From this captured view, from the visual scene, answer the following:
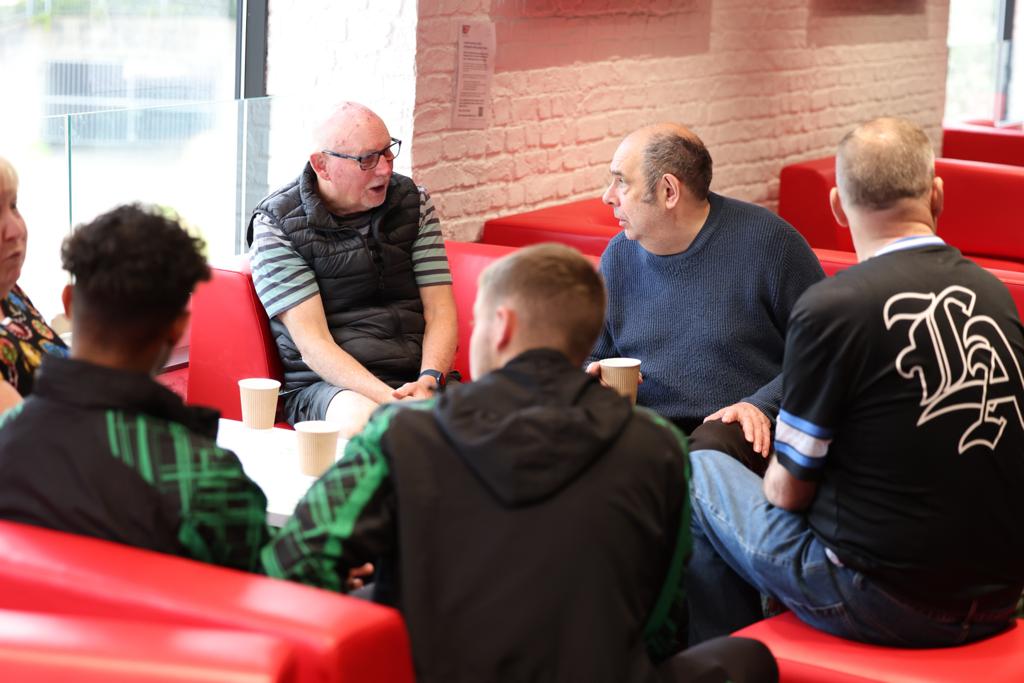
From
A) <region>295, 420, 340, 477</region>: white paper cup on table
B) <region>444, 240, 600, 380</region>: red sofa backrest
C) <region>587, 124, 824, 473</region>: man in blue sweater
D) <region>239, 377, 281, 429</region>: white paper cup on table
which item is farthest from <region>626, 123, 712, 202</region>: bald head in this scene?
<region>295, 420, 340, 477</region>: white paper cup on table

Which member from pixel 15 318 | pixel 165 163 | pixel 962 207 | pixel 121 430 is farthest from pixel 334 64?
pixel 962 207

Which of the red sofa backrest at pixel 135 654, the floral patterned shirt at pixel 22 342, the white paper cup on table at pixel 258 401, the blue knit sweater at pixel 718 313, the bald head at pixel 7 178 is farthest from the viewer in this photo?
the blue knit sweater at pixel 718 313

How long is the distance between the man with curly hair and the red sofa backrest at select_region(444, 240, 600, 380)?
2005mm

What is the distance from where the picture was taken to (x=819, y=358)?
2.20m

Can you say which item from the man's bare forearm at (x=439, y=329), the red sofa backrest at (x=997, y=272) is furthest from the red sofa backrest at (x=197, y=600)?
the red sofa backrest at (x=997, y=272)

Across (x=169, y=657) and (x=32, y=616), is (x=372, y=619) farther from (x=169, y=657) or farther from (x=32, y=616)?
(x=32, y=616)

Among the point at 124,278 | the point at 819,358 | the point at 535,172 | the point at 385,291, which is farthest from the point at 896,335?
the point at 535,172

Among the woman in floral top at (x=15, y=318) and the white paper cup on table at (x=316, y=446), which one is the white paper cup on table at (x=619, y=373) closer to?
the white paper cup on table at (x=316, y=446)

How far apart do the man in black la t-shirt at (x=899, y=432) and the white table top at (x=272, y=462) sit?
2.68ft

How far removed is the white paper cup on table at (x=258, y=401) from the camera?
2.71m

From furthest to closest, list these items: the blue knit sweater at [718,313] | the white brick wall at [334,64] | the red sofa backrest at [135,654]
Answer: the white brick wall at [334,64]
the blue knit sweater at [718,313]
the red sofa backrest at [135,654]

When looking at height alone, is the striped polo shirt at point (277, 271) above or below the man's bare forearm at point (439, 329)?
above

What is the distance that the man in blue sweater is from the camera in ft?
10.9

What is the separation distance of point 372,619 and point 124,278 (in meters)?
0.53
